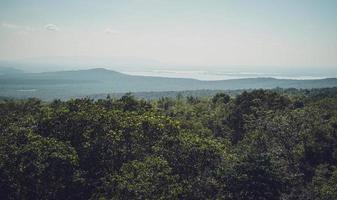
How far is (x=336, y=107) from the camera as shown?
50.9 metres

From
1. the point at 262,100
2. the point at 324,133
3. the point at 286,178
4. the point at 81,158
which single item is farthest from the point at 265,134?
the point at 81,158

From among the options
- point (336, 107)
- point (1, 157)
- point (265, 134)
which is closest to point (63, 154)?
point (1, 157)

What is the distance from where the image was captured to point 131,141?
28.1 m

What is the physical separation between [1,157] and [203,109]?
40026 millimetres

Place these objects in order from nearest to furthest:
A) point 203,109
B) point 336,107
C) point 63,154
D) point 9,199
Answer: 1. point 9,199
2. point 63,154
3. point 336,107
4. point 203,109

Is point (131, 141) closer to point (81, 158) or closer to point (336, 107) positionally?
point (81, 158)

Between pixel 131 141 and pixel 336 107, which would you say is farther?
pixel 336 107

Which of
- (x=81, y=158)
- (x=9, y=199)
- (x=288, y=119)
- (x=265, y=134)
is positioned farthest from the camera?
(x=288, y=119)

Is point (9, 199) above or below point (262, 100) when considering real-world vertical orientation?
below

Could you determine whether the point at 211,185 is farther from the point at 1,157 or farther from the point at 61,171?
the point at 1,157

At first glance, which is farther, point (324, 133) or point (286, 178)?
point (324, 133)

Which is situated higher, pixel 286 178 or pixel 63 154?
pixel 63 154

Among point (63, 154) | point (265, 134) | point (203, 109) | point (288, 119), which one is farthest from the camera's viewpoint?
point (203, 109)

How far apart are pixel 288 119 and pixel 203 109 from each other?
19.7 metres
